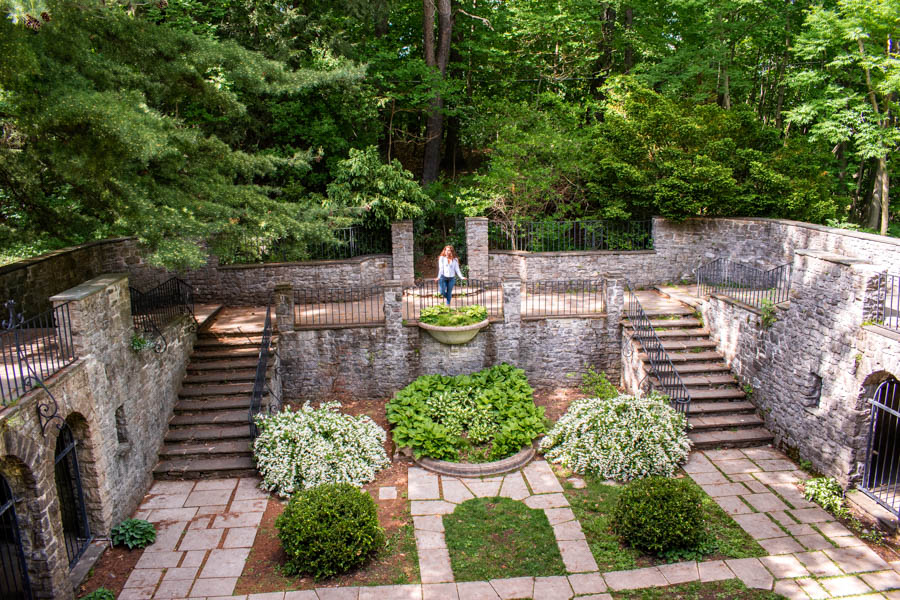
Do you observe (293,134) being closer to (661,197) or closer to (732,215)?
(661,197)

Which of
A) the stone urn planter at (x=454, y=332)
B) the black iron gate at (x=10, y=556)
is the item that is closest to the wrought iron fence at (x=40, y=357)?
the black iron gate at (x=10, y=556)

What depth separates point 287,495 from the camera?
30.7 feet

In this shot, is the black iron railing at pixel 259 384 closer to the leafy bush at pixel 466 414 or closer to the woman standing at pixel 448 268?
the leafy bush at pixel 466 414

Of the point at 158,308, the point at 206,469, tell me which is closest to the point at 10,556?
the point at 206,469

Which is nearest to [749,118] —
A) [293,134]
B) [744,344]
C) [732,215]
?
[732,215]

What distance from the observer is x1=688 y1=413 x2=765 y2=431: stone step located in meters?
11.1

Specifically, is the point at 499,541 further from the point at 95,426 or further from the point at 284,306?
the point at 284,306

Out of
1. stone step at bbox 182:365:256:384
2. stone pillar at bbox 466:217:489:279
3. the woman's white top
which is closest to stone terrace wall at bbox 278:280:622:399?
stone step at bbox 182:365:256:384

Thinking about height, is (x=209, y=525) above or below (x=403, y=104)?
below

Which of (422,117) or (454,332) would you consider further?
(422,117)

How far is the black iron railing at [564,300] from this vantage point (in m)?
13.1

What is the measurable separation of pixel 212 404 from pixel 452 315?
469 centimetres

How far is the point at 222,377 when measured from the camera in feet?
37.9

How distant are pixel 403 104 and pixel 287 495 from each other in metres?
12.9
